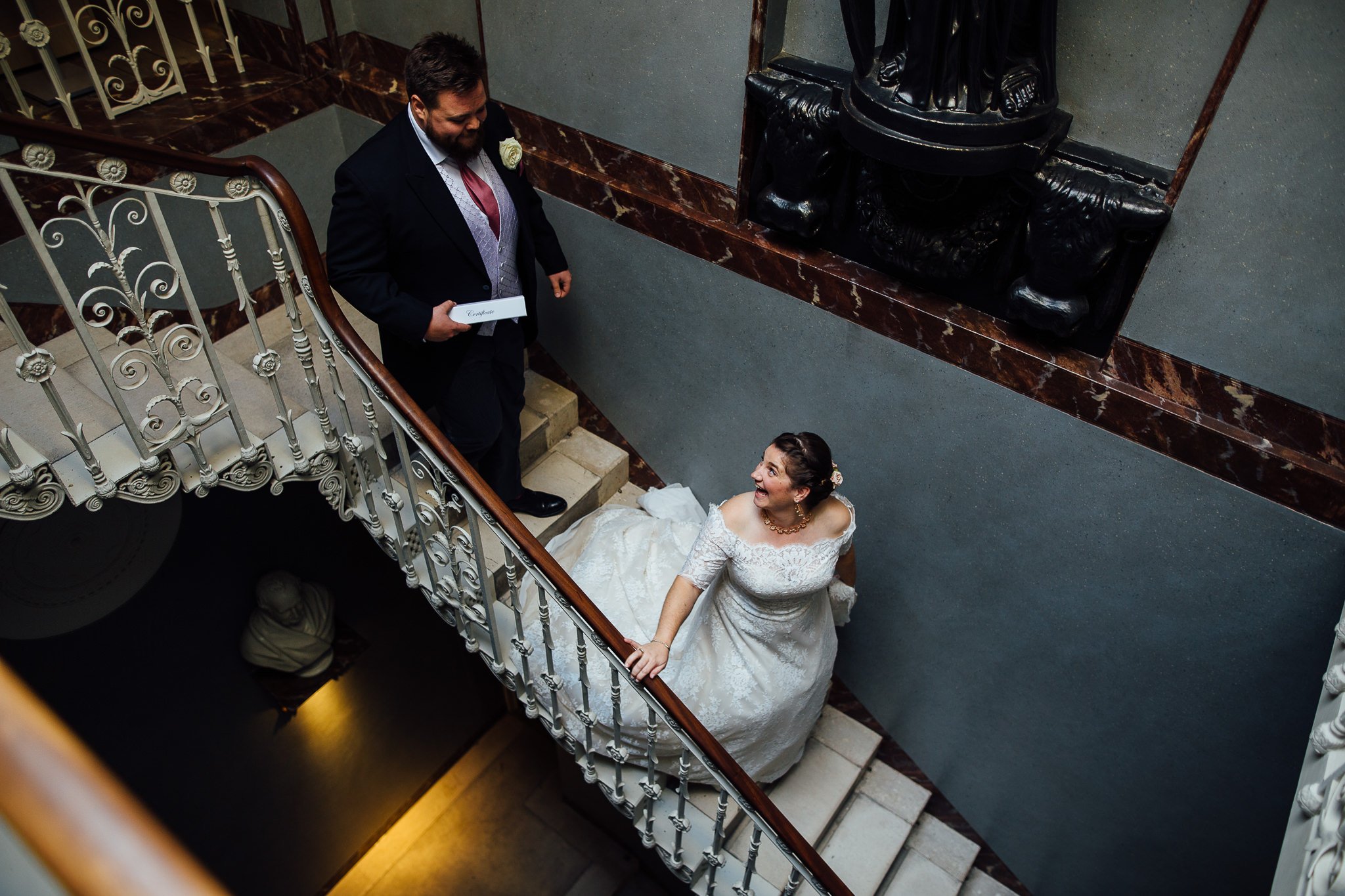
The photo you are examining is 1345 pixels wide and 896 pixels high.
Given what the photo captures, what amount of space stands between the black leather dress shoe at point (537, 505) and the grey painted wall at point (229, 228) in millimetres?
1577

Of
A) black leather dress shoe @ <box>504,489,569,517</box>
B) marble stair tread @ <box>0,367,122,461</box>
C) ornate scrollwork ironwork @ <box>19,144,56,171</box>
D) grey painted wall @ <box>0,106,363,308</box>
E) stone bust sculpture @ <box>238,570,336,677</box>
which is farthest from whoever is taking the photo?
stone bust sculpture @ <box>238,570,336,677</box>

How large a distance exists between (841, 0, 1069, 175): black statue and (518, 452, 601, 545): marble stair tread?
2.03m

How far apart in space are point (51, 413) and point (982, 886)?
4.12 m

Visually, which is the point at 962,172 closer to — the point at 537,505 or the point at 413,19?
the point at 537,505

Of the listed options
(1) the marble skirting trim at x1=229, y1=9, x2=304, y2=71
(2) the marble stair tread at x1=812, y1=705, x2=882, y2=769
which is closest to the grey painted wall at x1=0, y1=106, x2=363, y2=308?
(1) the marble skirting trim at x1=229, y1=9, x2=304, y2=71

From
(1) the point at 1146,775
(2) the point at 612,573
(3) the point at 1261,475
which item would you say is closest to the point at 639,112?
(2) the point at 612,573

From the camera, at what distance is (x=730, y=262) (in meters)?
3.49

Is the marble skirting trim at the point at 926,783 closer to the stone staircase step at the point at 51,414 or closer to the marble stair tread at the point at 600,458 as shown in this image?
the marble stair tread at the point at 600,458

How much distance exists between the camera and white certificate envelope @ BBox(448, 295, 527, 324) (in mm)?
2930

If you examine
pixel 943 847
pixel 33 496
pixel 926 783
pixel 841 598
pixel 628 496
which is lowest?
pixel 943 847

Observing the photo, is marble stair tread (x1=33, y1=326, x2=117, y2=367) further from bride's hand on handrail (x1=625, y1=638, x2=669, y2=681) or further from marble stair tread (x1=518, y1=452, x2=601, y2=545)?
bride's hand on handrail (x1=625, y1=638, x2=669, y2=681)

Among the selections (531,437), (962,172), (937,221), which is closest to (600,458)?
(531,437)

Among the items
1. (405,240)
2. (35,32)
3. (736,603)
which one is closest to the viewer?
(405,240)

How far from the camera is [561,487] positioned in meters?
4.04
